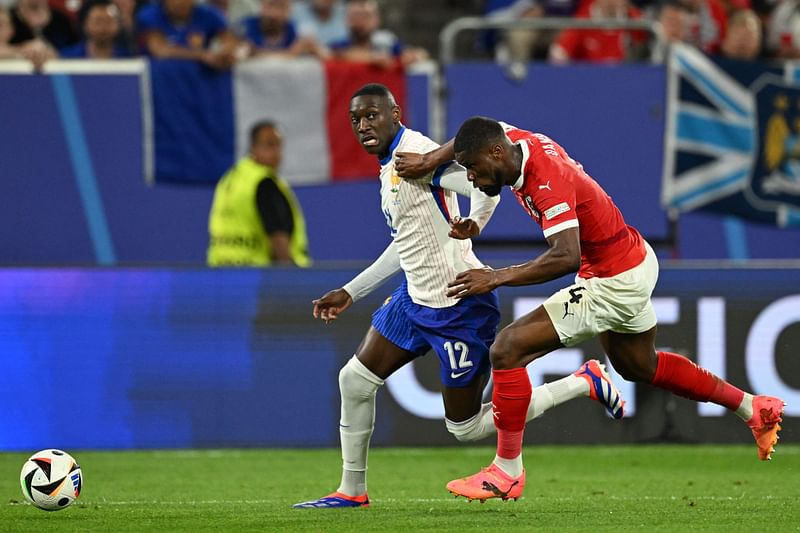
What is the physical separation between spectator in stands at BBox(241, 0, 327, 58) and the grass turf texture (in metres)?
4.08

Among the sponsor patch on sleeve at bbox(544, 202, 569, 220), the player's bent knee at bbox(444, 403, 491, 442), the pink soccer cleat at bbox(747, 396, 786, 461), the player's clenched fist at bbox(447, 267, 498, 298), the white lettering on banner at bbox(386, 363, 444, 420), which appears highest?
the sponsor patch on sleeve at bbox(544, 202, 569, 220)

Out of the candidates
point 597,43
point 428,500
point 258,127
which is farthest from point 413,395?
point 597,43

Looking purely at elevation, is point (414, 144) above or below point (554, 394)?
above

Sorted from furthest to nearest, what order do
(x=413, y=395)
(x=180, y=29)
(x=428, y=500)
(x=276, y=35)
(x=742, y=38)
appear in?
(x=742, y=38) → (x=276, y=35) → (x=180, y=29) → (x=413, y=395) → (x=428, y=500)

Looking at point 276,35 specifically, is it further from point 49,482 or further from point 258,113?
point 49,482

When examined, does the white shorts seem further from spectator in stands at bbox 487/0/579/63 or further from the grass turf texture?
spectator in stands at bbox 487/0/579/63

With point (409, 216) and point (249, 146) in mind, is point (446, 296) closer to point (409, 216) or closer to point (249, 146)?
point (409, 216)

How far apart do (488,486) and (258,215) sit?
4.96 metres


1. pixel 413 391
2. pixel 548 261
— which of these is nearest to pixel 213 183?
pixel 413 391

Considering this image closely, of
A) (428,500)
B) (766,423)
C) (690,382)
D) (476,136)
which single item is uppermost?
(476,136)

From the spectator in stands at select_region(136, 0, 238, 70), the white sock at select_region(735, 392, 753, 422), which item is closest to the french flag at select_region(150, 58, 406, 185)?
the spectator in stands at select_region(136, 0, 238, 70)

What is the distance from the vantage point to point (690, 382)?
23.8 feet

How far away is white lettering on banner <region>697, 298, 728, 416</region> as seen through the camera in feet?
33.8

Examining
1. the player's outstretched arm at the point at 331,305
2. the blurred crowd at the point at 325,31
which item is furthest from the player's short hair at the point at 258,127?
the player's outstretched arm at the point at 331,305
